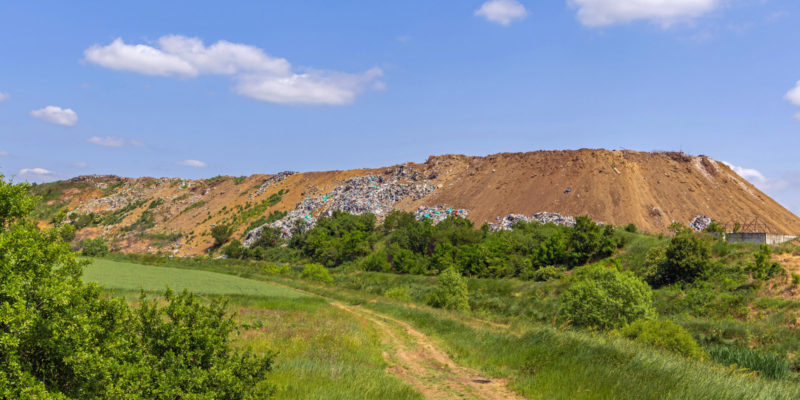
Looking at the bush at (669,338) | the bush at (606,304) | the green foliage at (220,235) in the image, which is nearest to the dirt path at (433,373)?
the bush at (669,338)

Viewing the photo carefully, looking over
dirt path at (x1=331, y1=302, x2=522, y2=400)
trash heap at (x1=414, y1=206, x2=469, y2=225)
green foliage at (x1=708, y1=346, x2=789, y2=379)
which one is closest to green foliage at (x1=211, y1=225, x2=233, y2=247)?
trash heap at (x1=414, y1=206, x2=469, y2=225)

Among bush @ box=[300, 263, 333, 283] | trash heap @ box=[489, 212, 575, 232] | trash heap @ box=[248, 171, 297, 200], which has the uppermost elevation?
trash heap @ box=[248, 171, 297, 200]

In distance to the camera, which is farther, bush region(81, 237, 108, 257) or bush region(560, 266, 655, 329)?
bush region(81, 237, 108, 257)

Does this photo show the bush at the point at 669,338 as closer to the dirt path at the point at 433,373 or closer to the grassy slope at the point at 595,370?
the grassy slope at the point at 595,370

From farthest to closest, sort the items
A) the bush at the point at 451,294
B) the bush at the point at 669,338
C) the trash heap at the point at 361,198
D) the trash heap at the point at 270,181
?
the trash heap at the point at 270,181, the trash heap at the point at 361,198, the bush at the point at 451,294, the bush at the point at 669,338

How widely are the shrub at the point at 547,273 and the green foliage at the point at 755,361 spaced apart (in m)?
29.1

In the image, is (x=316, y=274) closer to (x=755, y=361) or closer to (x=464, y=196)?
(x=464, y=196)

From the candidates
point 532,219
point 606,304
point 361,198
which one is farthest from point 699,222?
point 606,304

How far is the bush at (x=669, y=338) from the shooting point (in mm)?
17453

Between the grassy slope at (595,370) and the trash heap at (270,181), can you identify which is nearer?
the grassy slope at (595,370)

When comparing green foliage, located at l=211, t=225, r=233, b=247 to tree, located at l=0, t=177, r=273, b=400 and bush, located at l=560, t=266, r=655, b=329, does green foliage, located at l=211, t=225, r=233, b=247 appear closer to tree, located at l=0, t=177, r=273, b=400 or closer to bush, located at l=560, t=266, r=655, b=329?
bush, located at l=560, t=266, r=655, b=329

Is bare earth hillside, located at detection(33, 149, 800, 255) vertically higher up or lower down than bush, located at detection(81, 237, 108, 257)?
higher up

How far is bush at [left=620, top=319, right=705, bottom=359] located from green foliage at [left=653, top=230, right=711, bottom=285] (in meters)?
26.1

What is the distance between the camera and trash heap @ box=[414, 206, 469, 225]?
8525 cm
